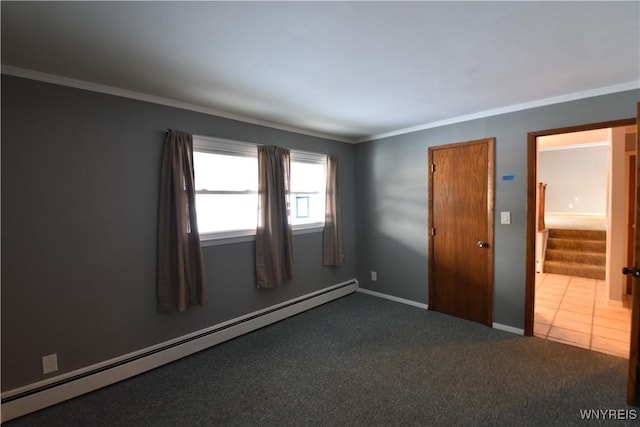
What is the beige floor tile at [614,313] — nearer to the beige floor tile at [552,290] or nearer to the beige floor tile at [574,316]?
the beige floor tile at [574,316]

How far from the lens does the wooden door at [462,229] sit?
10.7 feet

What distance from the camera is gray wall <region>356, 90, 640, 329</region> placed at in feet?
9.30

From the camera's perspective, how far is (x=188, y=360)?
270cm

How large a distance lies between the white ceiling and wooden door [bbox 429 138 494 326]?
0.78 m

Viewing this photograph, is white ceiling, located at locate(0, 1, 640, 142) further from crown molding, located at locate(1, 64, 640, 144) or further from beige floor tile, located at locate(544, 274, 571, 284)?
beige floor tile, located at locate(544, 274, 571, 284)

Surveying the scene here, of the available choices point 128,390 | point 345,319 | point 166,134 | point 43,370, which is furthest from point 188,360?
point 166,134

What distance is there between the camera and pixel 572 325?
10.7 feet

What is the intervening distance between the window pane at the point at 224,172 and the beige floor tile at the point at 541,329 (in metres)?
3.42

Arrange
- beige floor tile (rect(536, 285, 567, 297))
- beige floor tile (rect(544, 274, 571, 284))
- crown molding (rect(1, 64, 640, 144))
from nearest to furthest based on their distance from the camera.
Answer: crown molding (rect(1, 64, 640, 144)) → beige floor tile (rect(536, 285, 567, 297)) → beige floor tile (rect(544, 274, 571, 284))

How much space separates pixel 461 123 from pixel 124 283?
3800mm

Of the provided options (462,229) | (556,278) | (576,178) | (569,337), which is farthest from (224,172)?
(576,178)

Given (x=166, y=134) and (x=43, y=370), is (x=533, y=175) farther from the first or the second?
(x=43, y=370)

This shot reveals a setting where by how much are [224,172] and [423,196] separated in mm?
2466

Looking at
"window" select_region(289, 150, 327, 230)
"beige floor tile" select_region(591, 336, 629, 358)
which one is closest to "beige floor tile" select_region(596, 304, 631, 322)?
"beige floor tile" select_region(591, 336, 629, 358)
